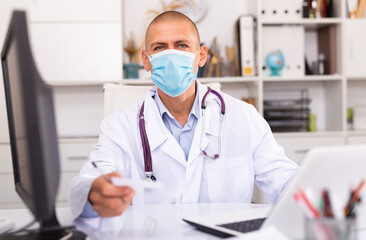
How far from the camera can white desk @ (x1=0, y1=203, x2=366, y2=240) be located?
0.92 m

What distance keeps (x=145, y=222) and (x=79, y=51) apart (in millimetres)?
2046

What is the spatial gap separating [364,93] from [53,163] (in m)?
3.16

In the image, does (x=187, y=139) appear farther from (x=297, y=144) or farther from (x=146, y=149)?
(x=297, y=144)

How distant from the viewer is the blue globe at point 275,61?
295 cm

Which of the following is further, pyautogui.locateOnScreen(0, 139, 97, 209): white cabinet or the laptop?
pyautogui.locateOnScreen(0, 139, 97, 209): white cabinet

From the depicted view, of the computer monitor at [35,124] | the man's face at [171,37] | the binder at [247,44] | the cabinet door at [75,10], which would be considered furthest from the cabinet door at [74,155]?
the computer monitor at [35,124]

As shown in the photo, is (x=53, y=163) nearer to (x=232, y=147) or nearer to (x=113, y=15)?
(x=232, y=147)

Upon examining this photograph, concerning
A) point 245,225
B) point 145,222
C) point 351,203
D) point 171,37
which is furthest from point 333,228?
point 171,37

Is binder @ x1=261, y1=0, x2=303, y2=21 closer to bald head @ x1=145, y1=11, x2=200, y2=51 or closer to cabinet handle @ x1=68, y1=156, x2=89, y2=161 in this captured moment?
bald head @ x1=145, y1=11, x2=200, y2=51

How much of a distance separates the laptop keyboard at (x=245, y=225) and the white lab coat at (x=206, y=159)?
1.45 feet

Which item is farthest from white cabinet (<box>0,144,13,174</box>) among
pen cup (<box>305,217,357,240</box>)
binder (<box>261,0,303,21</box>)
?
pen cup (<box>305,217,357,240</box>)

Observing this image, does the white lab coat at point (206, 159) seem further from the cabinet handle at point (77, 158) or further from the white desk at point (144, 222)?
the cabinet handle at point (77, 158)

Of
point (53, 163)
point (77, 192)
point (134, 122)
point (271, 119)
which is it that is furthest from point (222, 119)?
point (271, 119)

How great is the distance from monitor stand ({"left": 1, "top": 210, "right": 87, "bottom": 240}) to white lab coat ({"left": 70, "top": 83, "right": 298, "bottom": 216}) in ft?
1.52
